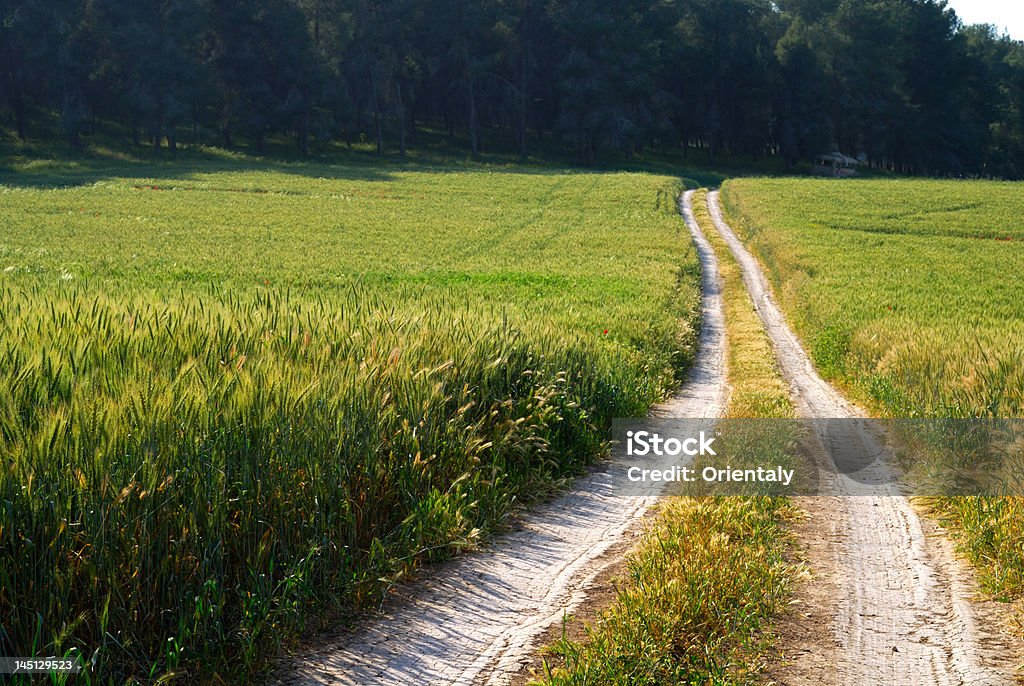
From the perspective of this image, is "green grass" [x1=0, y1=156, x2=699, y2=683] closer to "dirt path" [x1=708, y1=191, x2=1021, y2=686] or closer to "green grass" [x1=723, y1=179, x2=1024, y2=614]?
"dirt path" [x1=708, y1=191, x2=1021, y2=686]

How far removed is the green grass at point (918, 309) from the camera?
746cm

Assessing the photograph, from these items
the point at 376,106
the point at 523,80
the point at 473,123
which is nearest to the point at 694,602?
the point at 376,106

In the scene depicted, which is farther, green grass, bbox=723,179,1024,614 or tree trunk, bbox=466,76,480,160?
tree trunk, bbox=466,76,480,160

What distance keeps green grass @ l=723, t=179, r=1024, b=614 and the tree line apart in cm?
4727

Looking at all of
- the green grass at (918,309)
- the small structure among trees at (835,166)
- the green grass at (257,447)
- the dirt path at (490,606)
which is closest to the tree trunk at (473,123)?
the small structure among trees at (835,166)

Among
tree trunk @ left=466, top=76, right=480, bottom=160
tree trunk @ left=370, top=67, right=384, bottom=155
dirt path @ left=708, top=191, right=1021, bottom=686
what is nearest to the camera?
dirt path @ left=708, top=191, right=1021, bottom=686

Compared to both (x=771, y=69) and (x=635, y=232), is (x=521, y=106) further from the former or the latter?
(x=635, y=232)

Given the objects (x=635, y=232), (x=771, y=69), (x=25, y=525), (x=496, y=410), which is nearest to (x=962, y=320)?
(x=496, y=410)

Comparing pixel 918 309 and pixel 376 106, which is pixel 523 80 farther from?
pixel 918 309

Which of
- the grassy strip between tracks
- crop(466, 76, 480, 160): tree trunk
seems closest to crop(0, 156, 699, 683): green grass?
the grassy strip between tracks

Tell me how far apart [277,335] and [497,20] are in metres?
84.5

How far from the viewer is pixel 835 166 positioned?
91.3 m

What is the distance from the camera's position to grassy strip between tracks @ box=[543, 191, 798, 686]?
4875mm

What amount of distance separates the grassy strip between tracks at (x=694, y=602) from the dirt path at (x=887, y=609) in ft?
0.87
